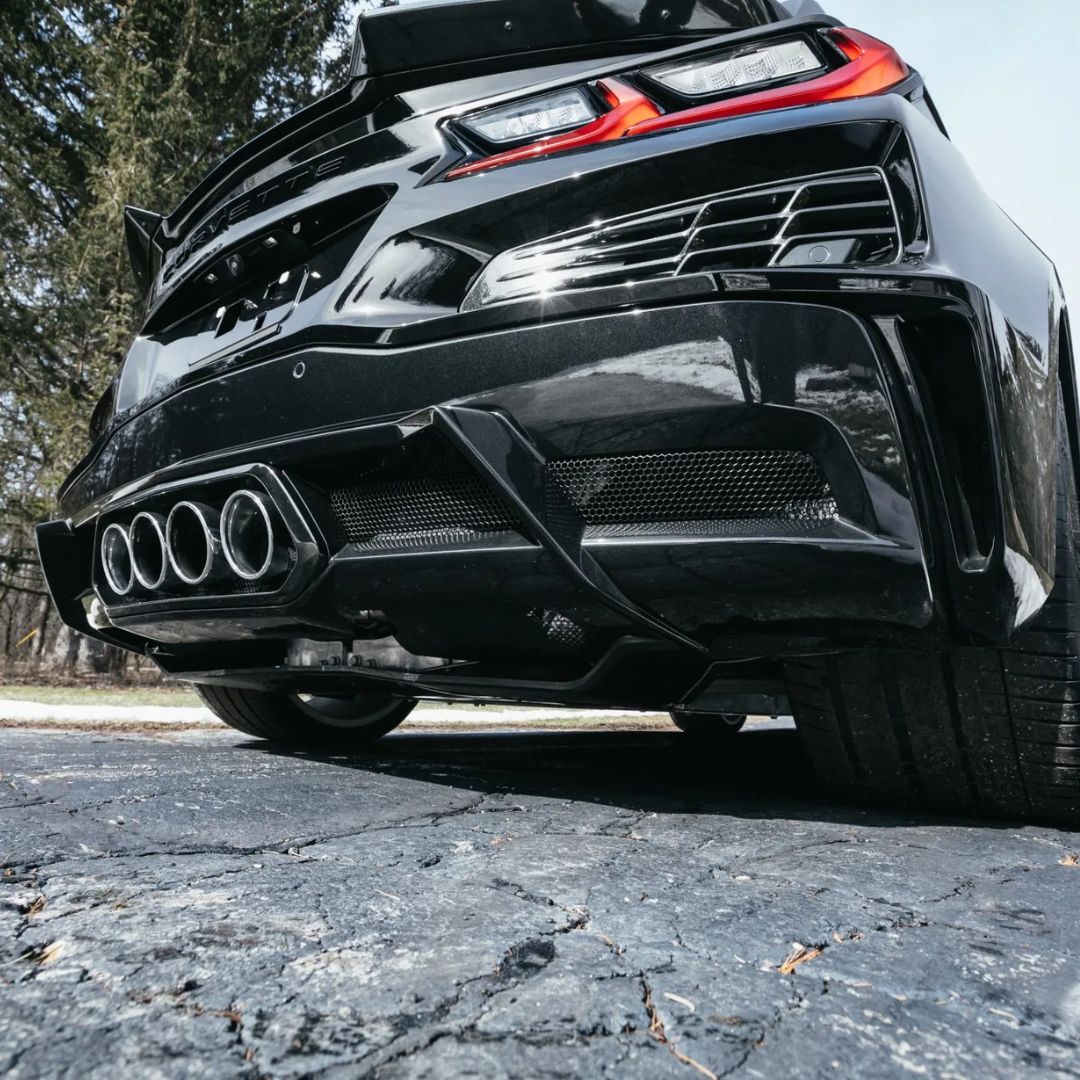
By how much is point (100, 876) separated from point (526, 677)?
869 millimetres

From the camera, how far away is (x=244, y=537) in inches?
85.4

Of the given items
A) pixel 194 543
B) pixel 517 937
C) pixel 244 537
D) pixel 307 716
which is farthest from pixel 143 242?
pixel 517 937

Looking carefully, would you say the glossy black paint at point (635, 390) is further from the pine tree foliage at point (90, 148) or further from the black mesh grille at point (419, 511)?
the pine tree foliage at point (90, 148)

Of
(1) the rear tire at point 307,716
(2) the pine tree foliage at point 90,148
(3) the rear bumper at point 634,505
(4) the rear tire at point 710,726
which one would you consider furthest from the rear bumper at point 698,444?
(2) the pine tree foliage at point 90,148

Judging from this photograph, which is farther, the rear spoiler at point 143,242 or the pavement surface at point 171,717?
the pavement surface at point 171,717

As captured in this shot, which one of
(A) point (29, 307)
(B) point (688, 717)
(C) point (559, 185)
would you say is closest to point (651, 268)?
(C) point (559, 185)

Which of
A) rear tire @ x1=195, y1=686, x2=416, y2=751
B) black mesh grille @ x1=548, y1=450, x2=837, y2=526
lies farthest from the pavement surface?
black mesh grille @ x1=548, y1=450, x2=837, y2=526

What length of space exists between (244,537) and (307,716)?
1484 mm

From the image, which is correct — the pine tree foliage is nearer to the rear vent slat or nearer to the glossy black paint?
the glossy black paint

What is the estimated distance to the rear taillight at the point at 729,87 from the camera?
1749 mm

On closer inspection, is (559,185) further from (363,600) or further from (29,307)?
(29,307)

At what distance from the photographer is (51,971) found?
1.11m

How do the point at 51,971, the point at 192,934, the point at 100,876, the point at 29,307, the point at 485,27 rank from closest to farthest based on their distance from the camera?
the point at 51,971 < the point at 192,934 < the point at 100,876 < the point at 485,27 < the point at 29,307

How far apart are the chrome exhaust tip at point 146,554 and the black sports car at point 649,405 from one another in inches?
1.2
